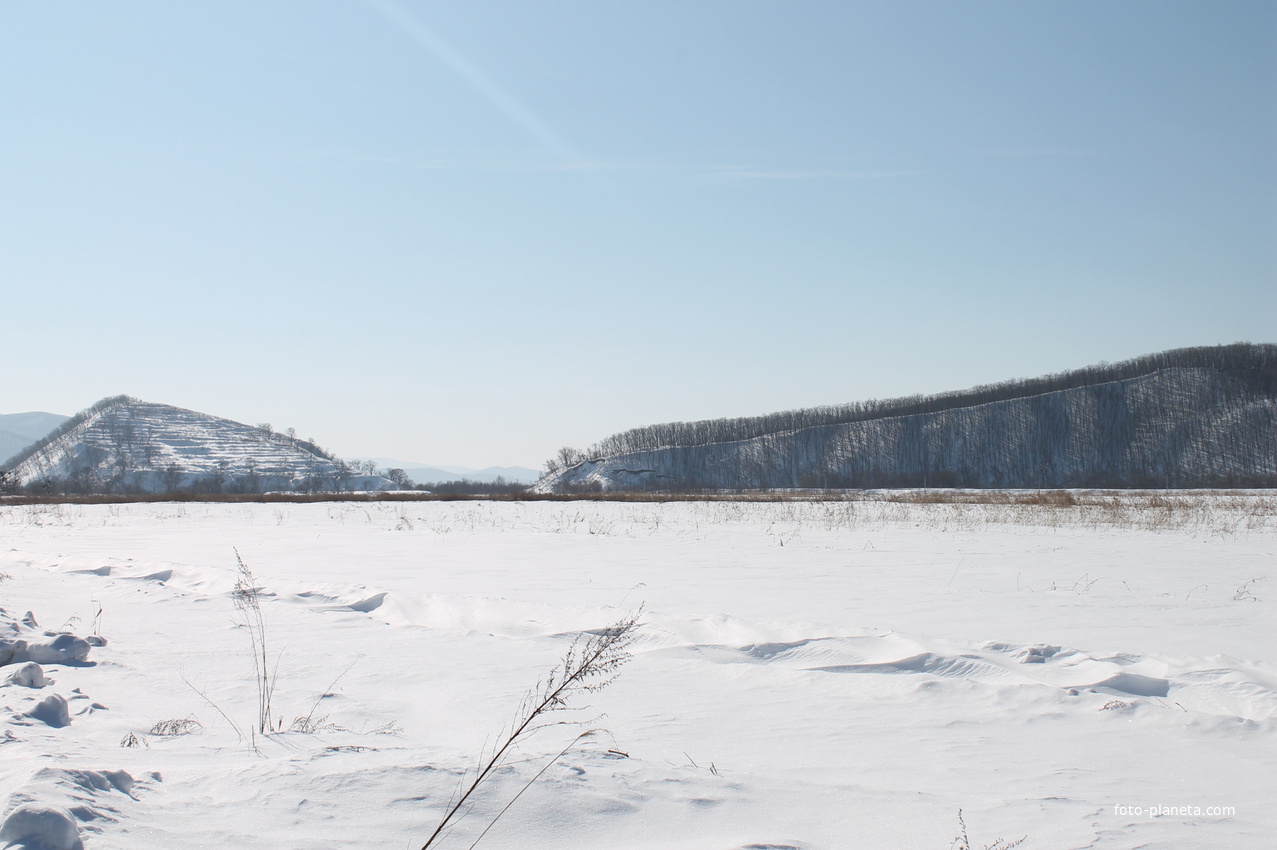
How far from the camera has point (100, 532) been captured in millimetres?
17031

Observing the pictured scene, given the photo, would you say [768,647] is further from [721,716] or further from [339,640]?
[339,640]

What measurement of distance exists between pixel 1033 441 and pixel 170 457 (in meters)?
152

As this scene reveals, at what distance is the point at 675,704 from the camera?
4285mm

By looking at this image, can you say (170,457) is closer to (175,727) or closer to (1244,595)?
(175,727)

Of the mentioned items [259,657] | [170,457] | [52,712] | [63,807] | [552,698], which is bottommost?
[259,657]

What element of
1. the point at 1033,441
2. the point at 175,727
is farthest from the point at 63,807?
the point at 1033,441

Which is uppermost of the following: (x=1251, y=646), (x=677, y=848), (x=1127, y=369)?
(x=1127, y=369)

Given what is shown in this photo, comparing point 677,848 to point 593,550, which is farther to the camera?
point 593,550

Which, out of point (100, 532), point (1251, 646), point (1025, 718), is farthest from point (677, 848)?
point (100, 532)

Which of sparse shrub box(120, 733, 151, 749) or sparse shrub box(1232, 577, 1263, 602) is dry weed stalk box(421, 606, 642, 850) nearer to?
sparse shrub box(120, 733, 151, 749)

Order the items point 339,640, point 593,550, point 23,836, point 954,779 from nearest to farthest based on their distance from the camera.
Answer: point 23,836
point 954,779
point 339,640
point 593,550

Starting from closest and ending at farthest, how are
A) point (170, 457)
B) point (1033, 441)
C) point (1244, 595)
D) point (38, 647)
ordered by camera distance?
point (38, 647) → point (1244, 595) → point (1033, 441) → point (170, 457)

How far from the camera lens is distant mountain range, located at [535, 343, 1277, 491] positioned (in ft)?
295

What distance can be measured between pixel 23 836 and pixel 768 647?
15.1ft
